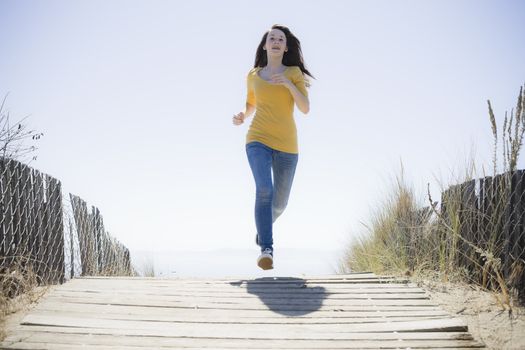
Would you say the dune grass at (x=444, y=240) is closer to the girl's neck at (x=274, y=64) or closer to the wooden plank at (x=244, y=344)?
the wooden plank at (x=244, y=344)

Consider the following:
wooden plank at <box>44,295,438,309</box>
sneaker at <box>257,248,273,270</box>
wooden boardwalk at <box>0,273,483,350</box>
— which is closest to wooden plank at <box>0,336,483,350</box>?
wooden boardwalk at <box>0,273,483,350</box>

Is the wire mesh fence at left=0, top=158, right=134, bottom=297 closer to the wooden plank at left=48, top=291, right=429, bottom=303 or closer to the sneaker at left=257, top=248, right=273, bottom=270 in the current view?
the wooden plank at left=48, top=291, right=429, bottom=303

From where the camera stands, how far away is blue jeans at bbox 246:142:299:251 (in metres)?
3.66

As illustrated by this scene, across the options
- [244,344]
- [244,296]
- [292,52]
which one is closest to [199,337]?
[244,344]

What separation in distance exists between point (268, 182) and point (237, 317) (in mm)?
1350

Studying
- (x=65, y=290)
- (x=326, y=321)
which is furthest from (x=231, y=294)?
(x=65, y=290)

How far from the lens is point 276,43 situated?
13.2ft

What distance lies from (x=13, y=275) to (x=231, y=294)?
147cm

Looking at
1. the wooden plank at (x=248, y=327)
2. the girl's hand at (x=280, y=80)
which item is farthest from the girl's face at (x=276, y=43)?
the wooden plank at (x=248, y=327)

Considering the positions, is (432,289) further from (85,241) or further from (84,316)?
(85,241)

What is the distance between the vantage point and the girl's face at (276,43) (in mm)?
4035

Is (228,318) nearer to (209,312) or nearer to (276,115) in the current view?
(209,312)

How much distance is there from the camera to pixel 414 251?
402 centimetres

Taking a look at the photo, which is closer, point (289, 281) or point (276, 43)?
point (289, 281)
